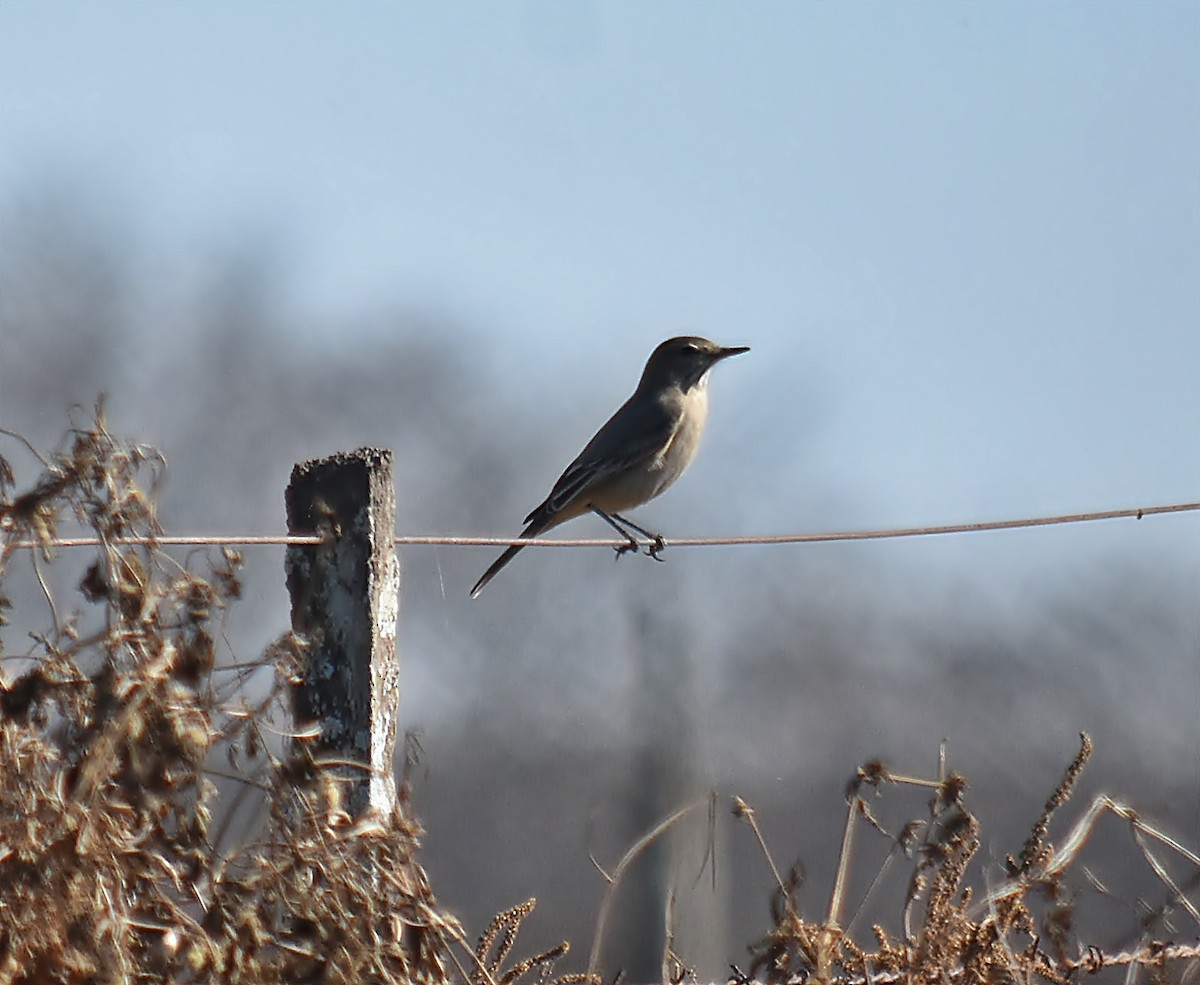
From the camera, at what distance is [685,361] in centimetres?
949

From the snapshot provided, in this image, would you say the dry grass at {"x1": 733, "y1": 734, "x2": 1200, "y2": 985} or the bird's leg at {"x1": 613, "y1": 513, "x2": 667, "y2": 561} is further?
the bird's leg at {"x1": 613, "y1": 513, "x2": 667, "y2": 561}

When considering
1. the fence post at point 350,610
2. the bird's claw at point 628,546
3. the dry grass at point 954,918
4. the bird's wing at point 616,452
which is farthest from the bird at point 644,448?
the dry grass at point 954,918

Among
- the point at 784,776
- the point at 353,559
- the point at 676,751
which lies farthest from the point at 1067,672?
the point at 353,559

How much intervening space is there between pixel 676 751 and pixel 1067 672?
20.6 ft

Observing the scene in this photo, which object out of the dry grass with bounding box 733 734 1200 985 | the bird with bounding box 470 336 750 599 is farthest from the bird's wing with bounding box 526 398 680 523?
the dry grass with bounding box 733 734 1200 985

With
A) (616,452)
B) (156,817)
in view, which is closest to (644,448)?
(616,452)

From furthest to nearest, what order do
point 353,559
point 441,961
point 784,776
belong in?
point 784,776 < point 353,559 < point 441,961

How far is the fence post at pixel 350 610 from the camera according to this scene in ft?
12.5

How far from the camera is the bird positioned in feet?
29.2

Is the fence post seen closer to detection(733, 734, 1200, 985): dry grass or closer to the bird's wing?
detection(733, 734, 1200, 985): dry grass

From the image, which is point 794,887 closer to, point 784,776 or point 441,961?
point 441,961

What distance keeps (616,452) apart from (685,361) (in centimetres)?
76

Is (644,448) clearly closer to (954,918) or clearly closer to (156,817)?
(954,918)

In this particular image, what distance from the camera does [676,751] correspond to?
2117 cm
